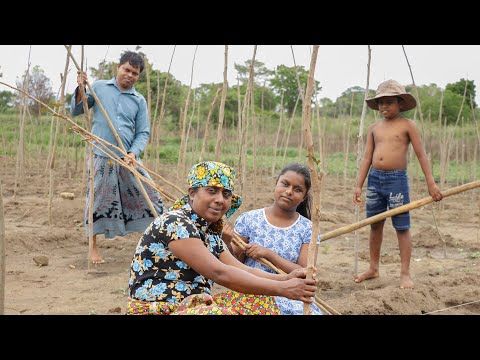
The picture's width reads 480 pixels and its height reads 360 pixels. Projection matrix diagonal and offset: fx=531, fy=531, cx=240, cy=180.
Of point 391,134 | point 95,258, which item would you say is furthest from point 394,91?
point 95,258

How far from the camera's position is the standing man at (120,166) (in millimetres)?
3250

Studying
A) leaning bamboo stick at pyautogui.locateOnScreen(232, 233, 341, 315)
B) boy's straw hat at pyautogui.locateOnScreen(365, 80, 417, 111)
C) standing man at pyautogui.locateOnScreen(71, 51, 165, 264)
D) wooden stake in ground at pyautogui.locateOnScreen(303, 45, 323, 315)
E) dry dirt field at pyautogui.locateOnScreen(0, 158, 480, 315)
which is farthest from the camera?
standing man at pyautogui.locateOnScreen(71, 51, 165, 264)

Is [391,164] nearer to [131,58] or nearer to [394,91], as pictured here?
[394,91]

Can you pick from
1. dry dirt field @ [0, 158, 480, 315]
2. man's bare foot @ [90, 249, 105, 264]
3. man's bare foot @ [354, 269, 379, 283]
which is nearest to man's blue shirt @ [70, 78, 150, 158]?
man's bare foot @ [90, 249, 105, 264]

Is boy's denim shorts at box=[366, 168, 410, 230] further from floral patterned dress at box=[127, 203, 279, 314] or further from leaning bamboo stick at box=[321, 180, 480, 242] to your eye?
floral patterned dress at box=[127, 203, 279, 314]

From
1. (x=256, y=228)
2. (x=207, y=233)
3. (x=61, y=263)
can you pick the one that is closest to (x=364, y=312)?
(x=256, y=228)

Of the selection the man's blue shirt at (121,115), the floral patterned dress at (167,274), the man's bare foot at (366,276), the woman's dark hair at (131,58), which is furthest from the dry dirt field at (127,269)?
the woman's dark hair at (131,58)

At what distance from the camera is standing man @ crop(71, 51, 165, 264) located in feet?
10.7

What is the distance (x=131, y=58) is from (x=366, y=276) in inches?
74.8

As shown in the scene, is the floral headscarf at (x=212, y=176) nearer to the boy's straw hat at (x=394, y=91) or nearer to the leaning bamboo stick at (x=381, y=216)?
the leaning bamboo stick at (x=381, y=216)

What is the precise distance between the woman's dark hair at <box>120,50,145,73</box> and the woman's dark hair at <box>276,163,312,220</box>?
55.7 inches

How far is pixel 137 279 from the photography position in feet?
5.27
